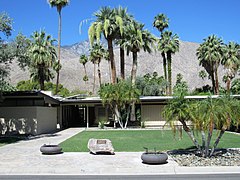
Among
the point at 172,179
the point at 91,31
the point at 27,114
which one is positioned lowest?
the point at 172,179

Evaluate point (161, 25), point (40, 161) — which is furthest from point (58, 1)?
point (40, 161)

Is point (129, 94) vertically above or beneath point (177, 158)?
above

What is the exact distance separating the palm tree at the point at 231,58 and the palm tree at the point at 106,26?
16.0 meters

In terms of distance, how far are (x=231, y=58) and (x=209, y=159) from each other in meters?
31.3

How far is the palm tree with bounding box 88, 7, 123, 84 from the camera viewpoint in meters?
30.1

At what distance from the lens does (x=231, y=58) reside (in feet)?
132

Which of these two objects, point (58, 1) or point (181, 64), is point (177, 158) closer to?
point (58, 1)

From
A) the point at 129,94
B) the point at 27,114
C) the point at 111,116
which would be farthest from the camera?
the point at 111,116

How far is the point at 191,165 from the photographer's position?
10461mm

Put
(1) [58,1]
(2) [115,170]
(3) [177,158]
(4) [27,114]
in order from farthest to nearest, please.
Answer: (1) [58,1] → (4) [27,114] → (3) [177,158] → (2) [115,170]

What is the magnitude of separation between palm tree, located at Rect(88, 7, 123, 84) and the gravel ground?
63.0 feet

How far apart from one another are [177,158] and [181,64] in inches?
4840

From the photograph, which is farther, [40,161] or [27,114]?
[27,114]

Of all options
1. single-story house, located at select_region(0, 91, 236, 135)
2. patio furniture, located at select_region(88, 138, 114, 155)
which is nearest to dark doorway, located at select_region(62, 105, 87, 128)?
single-story house, located at select_region(0, 91, 236, 135)
